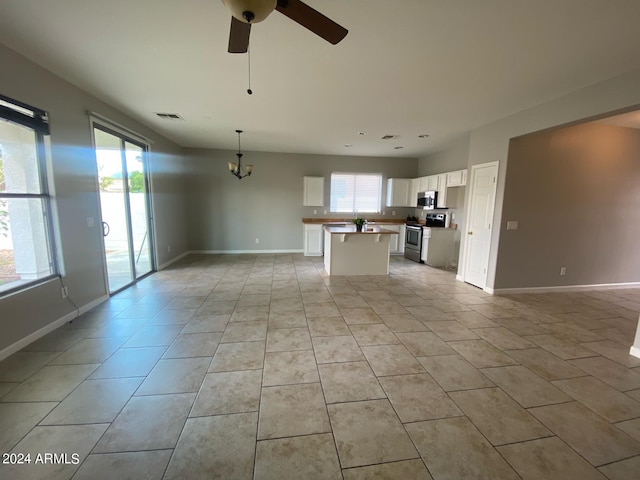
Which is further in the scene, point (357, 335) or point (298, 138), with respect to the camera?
point (298, 138)

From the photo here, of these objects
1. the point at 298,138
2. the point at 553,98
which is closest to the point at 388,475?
the point at 553,98

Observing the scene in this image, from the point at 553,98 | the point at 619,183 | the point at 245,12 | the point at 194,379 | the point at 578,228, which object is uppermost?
the point at 553,98

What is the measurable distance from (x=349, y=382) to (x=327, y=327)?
95cm

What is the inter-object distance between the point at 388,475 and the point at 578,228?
5.01 m

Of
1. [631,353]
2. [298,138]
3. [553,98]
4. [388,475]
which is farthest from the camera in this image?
[298,138]

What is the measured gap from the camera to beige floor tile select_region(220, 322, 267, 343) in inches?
109

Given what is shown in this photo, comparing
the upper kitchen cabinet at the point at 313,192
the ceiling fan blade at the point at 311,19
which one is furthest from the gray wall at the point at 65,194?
the upper kitchen cabinet at the point at 313,192

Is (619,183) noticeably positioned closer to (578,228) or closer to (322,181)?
(578,228)

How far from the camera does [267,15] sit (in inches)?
50.8

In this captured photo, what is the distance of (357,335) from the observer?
9.50 ft

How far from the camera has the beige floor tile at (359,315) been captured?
10.6 ft

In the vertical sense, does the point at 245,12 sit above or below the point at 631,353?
above

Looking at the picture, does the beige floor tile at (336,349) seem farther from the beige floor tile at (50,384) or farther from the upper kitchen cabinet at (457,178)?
the upper kitchen cabinet at (457,178)

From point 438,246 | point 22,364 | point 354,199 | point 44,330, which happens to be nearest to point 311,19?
point 22,364
